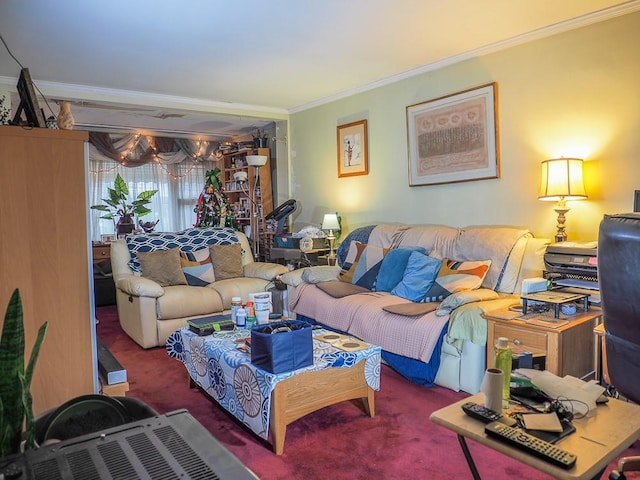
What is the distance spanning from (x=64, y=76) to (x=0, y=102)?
1.98 ft

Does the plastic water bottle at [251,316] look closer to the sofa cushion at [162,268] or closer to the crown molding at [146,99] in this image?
the sofa cushion at [162,268]

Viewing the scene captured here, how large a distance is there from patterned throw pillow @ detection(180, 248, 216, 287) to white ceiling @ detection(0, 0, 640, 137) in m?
1.65

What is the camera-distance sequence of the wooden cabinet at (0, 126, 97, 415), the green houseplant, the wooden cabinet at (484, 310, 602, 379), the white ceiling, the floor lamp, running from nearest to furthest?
A: the green houseplant → the wooden cabinet at (0, 126, 97, 415) → the wooden cabinet at (484, 310, 602, 379) → the white ceiling → the floor lamp

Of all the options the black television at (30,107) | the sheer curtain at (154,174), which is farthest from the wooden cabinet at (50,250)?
the sheer curtain at (154,174)

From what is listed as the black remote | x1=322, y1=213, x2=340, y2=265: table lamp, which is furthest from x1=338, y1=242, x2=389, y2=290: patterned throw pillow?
the black remote

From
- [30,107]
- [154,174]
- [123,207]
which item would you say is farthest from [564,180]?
[154,174]

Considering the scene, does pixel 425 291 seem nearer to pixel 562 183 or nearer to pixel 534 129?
pixel 562 183

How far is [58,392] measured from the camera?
171 cm

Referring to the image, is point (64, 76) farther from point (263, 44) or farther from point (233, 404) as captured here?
point (233, 404)

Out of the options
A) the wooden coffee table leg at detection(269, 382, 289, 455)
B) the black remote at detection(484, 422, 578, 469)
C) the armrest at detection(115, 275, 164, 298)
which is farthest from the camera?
the armrest at detection(115, 275, 164, 298)

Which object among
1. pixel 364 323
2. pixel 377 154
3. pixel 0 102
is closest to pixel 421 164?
pixel 377 154

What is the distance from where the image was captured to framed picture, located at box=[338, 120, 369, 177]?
486 centimetres

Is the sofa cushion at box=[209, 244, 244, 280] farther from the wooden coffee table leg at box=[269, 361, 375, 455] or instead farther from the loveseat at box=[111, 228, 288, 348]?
the wooden coffee table leg at box=[269, 361, 375, 455]

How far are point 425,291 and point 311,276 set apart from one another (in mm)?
1128
